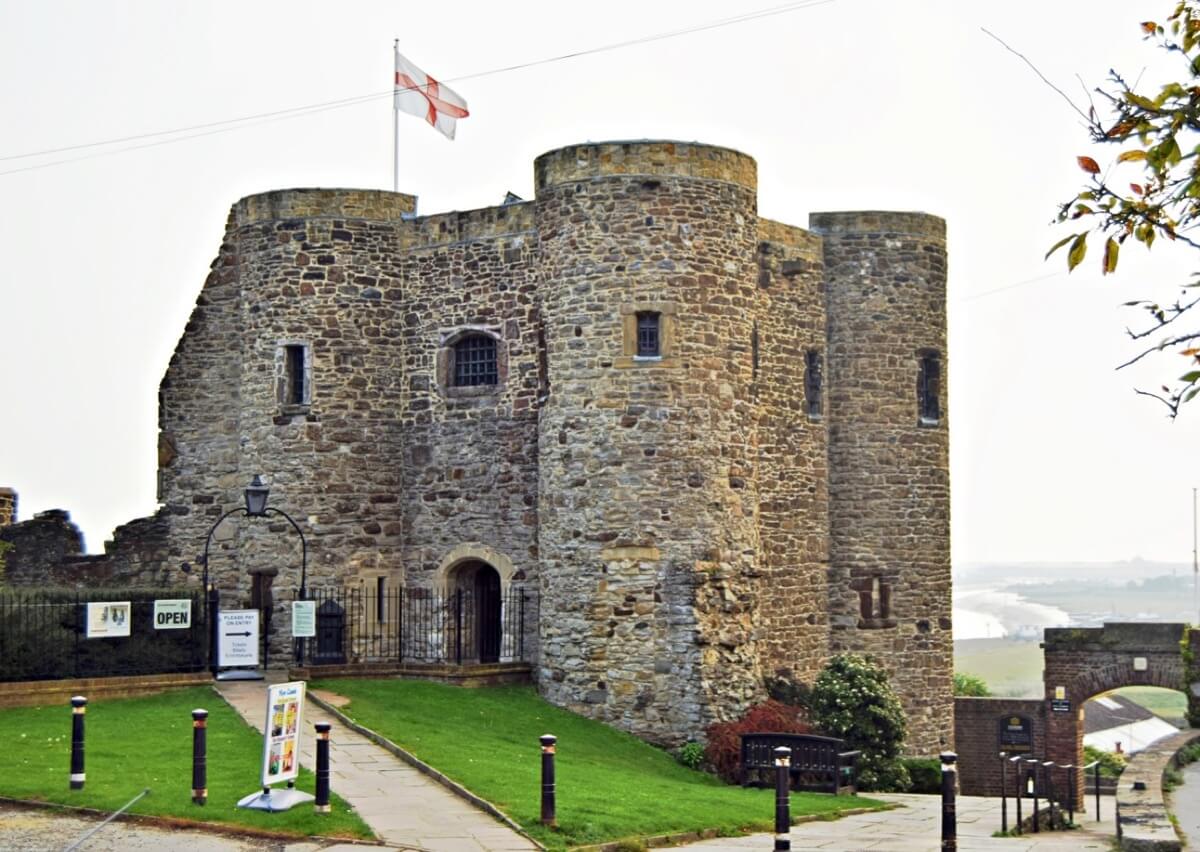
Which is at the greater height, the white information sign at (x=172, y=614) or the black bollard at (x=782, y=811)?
the white information sign at (x=172, y=614)

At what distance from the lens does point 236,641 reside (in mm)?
28359

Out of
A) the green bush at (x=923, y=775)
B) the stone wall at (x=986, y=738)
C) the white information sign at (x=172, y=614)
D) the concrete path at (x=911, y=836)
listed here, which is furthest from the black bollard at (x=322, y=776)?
the stone wall at (x=986, y=738)

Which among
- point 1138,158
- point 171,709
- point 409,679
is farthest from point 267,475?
point 1138,158

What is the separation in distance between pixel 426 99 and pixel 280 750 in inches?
700

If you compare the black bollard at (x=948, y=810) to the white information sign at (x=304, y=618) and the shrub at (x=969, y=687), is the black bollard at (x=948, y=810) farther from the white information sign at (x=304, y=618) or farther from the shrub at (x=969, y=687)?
the shrub at (x=969, y=687)

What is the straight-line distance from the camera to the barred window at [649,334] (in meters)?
30.7

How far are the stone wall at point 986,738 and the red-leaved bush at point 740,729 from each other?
1200 centimetres

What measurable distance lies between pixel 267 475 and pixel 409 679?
5.21 m

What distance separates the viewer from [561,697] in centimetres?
3048

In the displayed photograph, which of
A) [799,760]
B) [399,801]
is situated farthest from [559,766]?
[799,760]

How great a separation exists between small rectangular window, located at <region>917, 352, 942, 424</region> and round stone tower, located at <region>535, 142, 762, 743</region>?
639cm

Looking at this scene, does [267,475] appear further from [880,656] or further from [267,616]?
[880,656]

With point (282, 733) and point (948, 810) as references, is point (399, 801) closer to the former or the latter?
point (282, 733)

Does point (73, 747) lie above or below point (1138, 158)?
below
